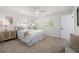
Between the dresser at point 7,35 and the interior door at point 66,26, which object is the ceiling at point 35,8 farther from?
the dresser at point 7,35

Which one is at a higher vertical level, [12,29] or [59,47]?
[12,29]

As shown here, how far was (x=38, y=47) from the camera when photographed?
161cm

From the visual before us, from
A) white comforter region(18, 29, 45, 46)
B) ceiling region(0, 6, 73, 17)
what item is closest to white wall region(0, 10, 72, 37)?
ceiling region(0, 6, 73, 17)

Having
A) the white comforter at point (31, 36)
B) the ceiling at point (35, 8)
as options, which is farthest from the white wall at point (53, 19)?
the white comforter at point (31, 36)

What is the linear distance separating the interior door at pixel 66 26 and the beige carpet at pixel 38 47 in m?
0.15

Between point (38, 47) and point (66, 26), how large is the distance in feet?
2.64

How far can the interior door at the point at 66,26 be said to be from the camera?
1543mm

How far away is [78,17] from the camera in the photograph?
1.54 m

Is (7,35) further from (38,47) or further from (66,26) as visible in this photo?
(66,26)

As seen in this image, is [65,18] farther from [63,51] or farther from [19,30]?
[19,30]

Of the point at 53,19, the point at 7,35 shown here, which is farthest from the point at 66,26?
the point at 7,35
